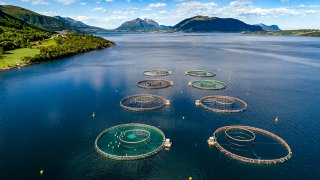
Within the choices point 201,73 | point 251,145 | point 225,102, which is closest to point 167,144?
point 251,145

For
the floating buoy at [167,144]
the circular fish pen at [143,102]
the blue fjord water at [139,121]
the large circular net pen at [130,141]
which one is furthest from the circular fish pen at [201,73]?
the floating buoy at [167,144]

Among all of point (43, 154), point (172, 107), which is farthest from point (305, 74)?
point (43, 154)

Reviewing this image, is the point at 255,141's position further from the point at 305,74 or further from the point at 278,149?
the point at 305,74

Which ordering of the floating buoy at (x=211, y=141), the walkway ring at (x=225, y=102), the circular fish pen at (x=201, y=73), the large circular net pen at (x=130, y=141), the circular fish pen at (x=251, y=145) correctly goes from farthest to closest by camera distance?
the circular fish pen at (x=201, y=73)
the walkway ring at (x=225, y=102)
the floating buoy at (x=211, y=141)
the large circular net pen at (x=130, y=141)
the circular fish pen at (x=251, y=145)

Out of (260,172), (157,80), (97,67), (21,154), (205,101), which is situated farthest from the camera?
(97,67)

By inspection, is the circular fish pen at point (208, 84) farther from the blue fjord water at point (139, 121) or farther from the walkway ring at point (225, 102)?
the walkway ring at point (225, 102)

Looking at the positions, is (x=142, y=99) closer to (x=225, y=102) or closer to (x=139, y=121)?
(x=139, y=121)
